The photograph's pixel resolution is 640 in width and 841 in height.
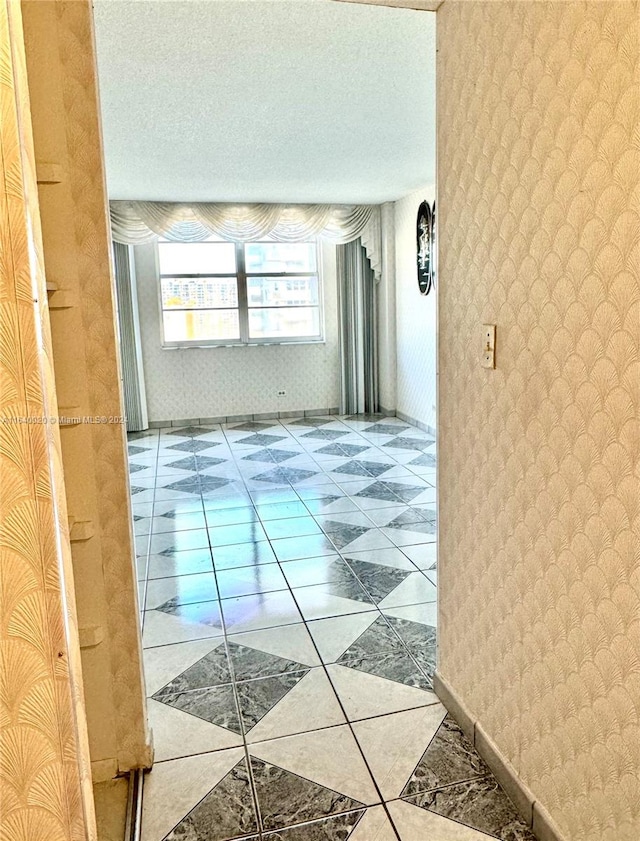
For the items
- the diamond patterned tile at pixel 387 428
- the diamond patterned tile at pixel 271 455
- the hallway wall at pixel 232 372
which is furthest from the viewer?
the hallway wall at pixel 232 372

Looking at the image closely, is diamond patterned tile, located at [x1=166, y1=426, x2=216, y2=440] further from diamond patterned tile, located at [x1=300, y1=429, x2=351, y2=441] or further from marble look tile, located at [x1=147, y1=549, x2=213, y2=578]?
marble look tile, located at [x1=147, y1=549, x2=213, y2=578]

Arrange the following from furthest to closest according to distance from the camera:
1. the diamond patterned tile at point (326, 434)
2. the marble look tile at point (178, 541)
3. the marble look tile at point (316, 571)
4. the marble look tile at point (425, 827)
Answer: the diamond patterned tile at point (326, 434)
the marble look tile at point (178, 541)
the marble look tile at point (316, 571)
the marble look tile at point (425, 827)

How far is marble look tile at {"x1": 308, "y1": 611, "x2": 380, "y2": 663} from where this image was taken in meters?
2.33

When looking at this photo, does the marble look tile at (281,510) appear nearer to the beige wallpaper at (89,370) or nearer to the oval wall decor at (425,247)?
the beige wallpaper at (89,370)

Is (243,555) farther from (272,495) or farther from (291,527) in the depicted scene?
(272,495)

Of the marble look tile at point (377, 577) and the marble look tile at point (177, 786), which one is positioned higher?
the marble look tile at point (377, 577)

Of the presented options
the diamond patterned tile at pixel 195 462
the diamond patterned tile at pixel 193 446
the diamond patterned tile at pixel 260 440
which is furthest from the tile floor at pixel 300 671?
the diamond patterned tile at pixel 260 440

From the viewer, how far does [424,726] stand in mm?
1900

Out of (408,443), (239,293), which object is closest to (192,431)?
(239,293)

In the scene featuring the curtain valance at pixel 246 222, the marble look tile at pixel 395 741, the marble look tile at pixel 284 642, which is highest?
the curtain valance at pixel 246 222

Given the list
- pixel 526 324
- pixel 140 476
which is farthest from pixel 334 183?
pixel 526 324

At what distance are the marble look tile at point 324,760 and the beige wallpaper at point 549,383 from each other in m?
0.39

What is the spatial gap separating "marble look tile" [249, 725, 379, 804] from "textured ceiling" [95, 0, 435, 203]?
8.32 ft

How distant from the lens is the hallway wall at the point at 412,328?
5.86 meters
